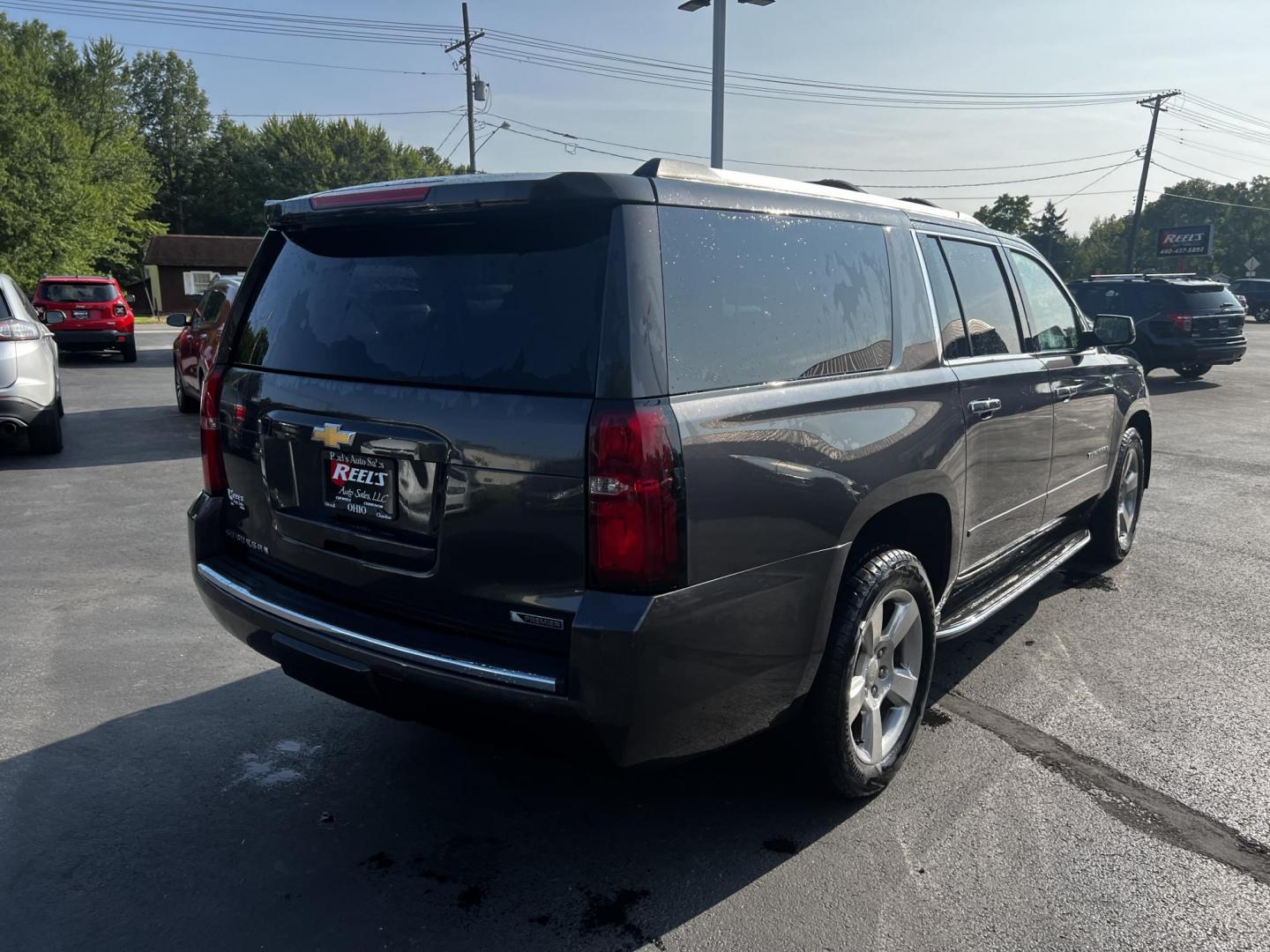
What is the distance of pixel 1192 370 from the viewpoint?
17375 mm

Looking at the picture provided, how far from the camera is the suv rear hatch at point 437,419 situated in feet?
7.88

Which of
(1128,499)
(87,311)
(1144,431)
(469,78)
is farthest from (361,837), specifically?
(469,78)

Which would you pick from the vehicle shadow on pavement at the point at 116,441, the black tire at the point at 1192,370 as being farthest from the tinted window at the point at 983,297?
the black tire at the point at 1192,370

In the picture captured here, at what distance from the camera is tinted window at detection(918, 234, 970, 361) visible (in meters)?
3.64

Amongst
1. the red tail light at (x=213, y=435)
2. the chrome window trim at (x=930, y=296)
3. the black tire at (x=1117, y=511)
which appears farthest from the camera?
the black tire at (x=1117, y=511)

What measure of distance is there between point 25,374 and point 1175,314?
16514mm

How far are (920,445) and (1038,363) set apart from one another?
146 cm

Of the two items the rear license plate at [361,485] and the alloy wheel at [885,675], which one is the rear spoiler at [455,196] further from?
the alloy wheel at [885,675]

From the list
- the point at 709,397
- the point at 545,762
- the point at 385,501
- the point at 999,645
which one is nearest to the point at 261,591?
the point at 385,501

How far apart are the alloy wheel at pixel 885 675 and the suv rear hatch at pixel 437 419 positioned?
1.19m

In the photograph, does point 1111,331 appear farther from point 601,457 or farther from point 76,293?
point 76,293

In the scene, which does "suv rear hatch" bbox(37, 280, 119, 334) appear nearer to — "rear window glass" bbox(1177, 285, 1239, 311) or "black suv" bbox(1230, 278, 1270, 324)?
"rear window glass" bbox(1177, 285, 1239, 311)

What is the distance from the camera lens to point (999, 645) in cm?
467

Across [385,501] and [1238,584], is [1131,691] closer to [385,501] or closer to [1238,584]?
[1238,584]
